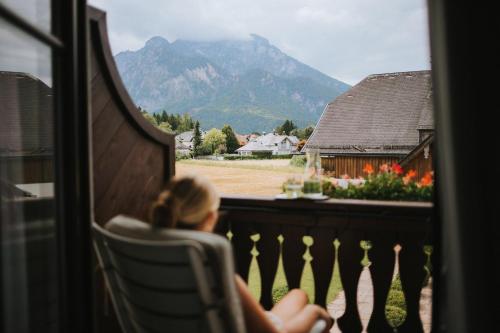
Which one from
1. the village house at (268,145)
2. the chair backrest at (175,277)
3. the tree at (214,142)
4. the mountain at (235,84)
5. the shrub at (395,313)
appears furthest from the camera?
the mountain at (235,84)

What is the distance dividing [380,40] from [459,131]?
25.2 metres

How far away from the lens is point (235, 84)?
134ft

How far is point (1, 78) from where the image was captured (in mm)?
1683

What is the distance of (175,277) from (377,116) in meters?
14.6

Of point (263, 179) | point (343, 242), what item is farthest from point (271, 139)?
point (343, 242)

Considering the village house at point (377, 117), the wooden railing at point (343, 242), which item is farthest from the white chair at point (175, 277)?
the village house at point (377, 117)

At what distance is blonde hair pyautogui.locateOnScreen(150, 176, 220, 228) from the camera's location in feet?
4.38

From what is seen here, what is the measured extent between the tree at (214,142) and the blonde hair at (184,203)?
7296 mm

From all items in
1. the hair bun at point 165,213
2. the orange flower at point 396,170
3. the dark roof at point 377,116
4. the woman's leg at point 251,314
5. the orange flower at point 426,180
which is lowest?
the woman's leg at point 251,314

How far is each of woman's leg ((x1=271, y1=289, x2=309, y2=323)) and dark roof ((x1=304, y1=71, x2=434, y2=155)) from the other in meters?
10.8

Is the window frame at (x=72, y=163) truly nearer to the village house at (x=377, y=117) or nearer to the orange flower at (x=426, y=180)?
the orange flower at (x=426, y=180)

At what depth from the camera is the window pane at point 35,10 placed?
4.38 feet

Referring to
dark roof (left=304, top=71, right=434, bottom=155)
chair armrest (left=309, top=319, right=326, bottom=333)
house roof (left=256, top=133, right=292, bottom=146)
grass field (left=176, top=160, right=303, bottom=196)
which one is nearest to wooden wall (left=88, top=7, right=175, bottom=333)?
grass field (left=176, top=160, right=303, bottom=196)

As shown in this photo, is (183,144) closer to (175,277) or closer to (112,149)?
(112,149)
